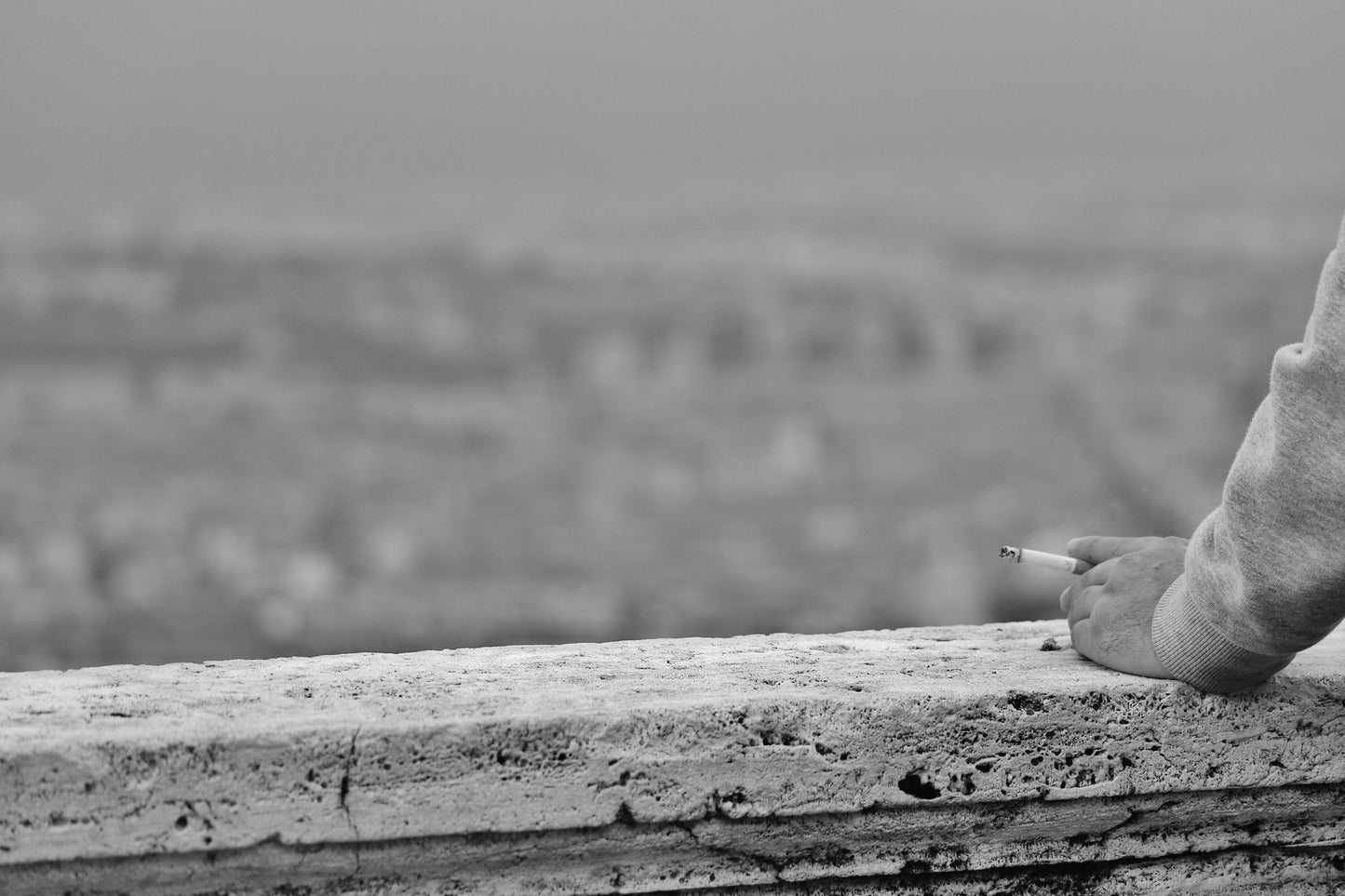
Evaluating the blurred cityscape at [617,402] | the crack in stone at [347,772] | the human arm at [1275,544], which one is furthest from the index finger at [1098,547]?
the blurred cityscape at [617,402]

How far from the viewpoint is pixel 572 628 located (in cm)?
2966

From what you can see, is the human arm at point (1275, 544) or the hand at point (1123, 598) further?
the hand at point (1123, 598)

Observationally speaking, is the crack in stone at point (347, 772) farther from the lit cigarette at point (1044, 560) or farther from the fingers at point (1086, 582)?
the fingers at point (1086, 582)

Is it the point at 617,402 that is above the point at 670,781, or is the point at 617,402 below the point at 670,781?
below

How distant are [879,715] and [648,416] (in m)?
41.9

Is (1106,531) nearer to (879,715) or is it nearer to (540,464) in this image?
(879,715)

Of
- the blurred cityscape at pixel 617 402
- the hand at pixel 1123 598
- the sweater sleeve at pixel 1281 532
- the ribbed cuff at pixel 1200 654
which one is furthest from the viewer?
the blurred cityscape at pixel 617 402

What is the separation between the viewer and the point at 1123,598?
5.36ft

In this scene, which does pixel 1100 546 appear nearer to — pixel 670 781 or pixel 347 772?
pixel 670 781

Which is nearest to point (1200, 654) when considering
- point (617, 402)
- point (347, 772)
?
point (347, 772)

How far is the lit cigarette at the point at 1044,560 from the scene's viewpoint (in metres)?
1.68

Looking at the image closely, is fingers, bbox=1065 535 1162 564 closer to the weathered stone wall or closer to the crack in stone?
the weathered stone wall

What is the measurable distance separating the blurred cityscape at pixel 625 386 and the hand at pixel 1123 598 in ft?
97.0

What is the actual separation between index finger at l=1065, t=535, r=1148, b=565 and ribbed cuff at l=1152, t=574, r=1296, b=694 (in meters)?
0.16
